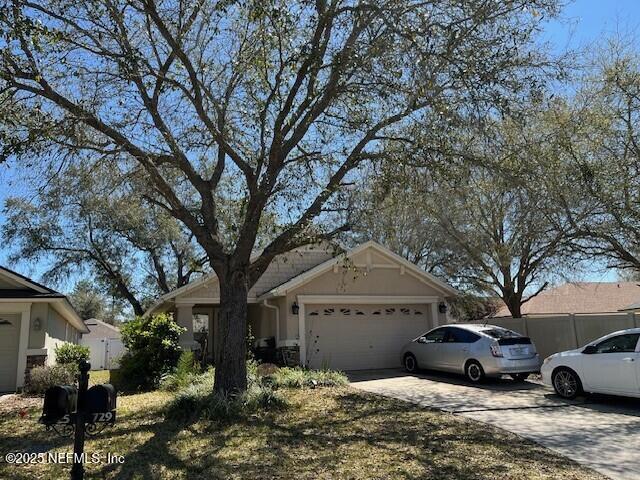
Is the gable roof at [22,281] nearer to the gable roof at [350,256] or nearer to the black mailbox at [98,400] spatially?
the gable roof at [350,256]

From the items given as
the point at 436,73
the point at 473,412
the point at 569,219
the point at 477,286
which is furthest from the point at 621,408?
the point at 477,286

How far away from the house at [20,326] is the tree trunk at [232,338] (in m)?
7.76

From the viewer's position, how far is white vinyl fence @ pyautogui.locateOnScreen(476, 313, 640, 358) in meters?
14.2

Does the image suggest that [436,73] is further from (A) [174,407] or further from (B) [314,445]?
(A) [174,407]

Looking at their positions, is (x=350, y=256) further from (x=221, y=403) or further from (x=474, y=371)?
(x=221, y=403)

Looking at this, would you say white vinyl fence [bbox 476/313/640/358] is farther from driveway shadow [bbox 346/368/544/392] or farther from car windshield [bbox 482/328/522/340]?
car windshield [bbox 482/328/522/340]

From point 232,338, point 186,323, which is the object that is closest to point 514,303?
point 186,323

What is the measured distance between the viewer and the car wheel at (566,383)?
11273mm

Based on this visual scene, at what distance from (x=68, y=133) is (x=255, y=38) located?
4071 millimetres

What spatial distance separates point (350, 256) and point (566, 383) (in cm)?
836

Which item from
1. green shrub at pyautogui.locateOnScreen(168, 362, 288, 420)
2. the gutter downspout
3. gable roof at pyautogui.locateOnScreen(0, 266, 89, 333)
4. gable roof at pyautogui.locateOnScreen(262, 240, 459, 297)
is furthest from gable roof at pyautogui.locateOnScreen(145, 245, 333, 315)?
green shrub at pyautogui.locateOnScreen(168, 362, 288, 420)

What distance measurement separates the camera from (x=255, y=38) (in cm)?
1070

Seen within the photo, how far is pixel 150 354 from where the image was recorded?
1556cm

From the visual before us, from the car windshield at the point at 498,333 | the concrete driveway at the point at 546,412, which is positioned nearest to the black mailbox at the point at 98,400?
the concrete driveway at the point at 546,412
